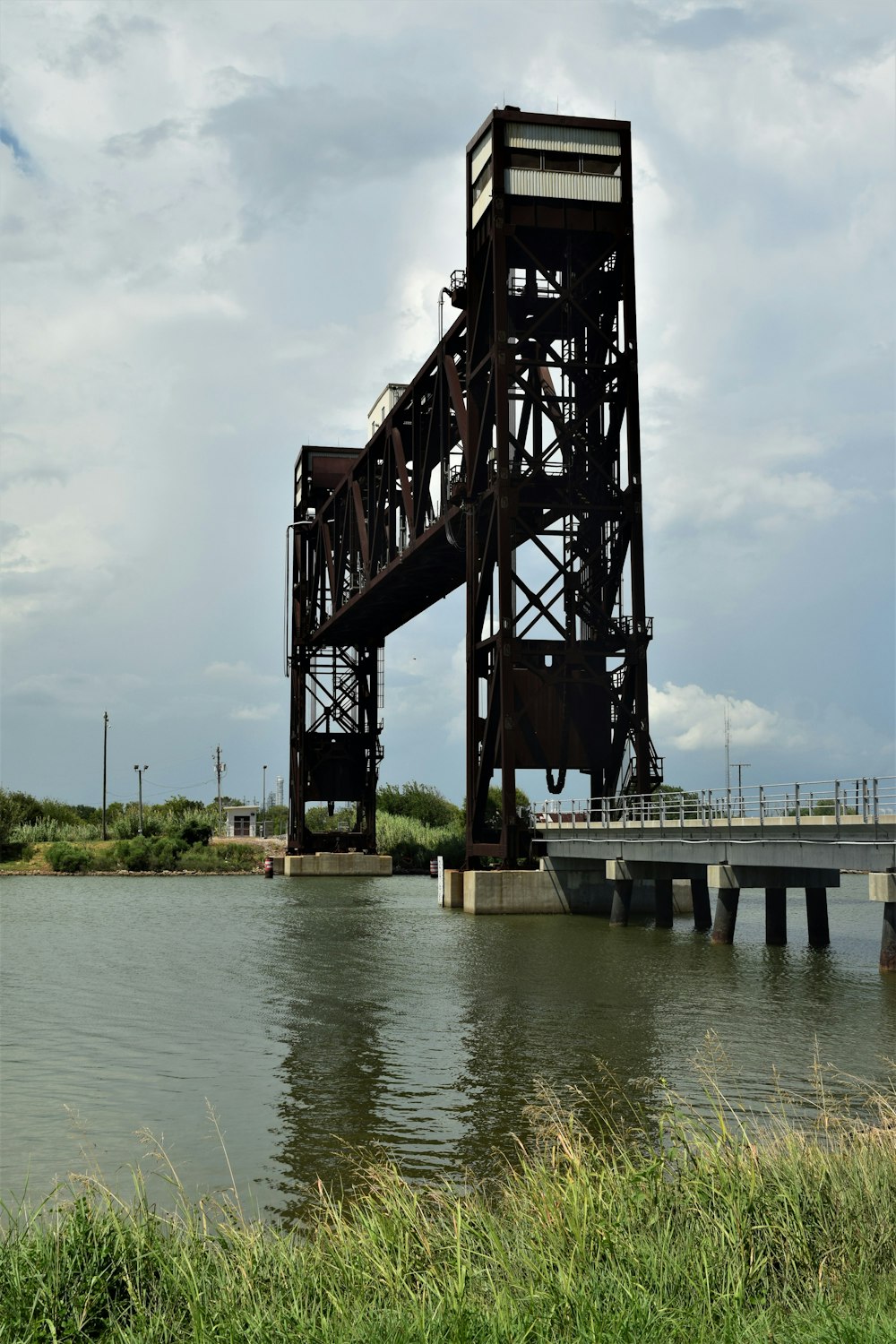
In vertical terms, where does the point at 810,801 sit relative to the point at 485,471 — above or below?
below

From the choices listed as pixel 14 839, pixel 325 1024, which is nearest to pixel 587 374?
pixel 325 1024

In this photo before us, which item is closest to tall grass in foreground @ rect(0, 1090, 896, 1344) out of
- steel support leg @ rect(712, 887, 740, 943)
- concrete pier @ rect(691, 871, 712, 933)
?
steel support leg @ rect(712, 887, 740, 943)

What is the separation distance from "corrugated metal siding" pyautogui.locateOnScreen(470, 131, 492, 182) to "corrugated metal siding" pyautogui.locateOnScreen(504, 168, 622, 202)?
53.6 inches

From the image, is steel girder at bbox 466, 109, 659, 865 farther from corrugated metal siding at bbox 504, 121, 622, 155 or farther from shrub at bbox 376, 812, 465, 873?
shrub at bbox 376, 812, 465, 873

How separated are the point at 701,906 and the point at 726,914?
6950 mm

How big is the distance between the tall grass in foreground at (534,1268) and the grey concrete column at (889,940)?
18.0m

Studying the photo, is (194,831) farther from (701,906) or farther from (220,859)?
(701,906)

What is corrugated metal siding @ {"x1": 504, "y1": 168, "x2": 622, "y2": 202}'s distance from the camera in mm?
49438

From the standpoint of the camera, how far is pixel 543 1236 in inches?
322

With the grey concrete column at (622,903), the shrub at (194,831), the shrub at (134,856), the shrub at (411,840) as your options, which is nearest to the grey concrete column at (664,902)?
the grey concrete column at (622,903)

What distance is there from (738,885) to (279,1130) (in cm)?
2084

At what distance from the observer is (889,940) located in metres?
26.9

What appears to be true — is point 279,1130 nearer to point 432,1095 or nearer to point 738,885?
point 432,1095

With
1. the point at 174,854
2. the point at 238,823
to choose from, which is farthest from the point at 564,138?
the point at 238,823
